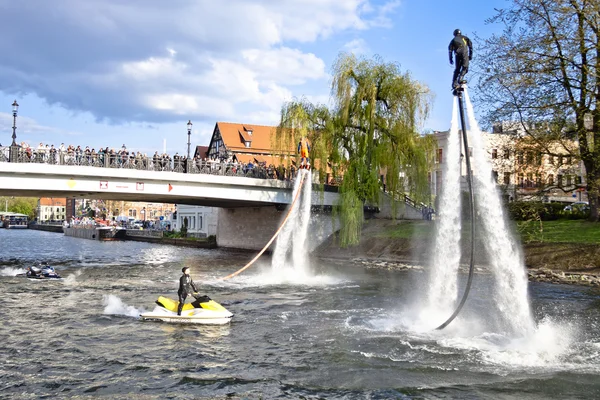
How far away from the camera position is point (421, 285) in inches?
1229

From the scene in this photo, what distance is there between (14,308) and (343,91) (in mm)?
28288

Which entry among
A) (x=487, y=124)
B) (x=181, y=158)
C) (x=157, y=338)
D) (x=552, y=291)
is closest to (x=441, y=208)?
(x=157, y=338)

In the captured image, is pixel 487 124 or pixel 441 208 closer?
pixel 441 208

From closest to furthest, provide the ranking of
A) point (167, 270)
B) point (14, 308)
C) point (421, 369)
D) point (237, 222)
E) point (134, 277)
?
point (421, 369)
point (14, 308)
point (134, 277)
point (167, 270)
point (237, 222)

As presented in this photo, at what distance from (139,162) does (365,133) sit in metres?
16.9

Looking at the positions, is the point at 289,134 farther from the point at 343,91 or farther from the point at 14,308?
the point at 14,308

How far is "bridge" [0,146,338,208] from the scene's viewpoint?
36250mm

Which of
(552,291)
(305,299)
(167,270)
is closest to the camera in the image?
(305,299)

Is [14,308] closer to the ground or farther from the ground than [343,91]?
closer to the ground

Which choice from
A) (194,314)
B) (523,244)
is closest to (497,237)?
(194,314)

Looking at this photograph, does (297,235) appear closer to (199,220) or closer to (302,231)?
(302,231)

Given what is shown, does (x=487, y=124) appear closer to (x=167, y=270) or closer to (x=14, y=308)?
(x=167, y=270)

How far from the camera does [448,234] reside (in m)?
16.8

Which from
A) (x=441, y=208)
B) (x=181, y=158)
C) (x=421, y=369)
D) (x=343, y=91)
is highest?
(x=343, y=91)
